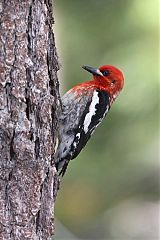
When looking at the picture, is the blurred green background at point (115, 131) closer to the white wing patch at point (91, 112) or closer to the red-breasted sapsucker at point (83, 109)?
the red-breasted sapsucker at point (83, 109)

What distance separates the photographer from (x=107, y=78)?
5555 mm

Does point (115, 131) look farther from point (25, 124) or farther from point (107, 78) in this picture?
point (25, 124)

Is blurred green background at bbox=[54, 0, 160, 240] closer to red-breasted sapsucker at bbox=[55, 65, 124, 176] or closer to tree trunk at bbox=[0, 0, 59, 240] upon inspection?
red-breasted sapsucker at bbox=[55, 65, 124, 176]

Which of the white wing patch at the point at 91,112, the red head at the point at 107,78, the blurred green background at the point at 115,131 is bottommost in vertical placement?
the blurred green background at the point at 115,131

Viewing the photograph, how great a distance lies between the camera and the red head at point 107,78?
18.2 ft

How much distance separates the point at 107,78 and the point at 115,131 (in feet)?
11.2

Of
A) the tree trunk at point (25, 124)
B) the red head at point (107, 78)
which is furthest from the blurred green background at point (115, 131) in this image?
the tree trunk at point (25, 124)

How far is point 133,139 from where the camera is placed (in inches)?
345

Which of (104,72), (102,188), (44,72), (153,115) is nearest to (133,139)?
(153,115)

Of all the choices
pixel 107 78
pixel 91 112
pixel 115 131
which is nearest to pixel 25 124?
pixel 91 112

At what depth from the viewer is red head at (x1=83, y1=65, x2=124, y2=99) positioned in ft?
18.2

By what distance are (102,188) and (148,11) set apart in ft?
9.75

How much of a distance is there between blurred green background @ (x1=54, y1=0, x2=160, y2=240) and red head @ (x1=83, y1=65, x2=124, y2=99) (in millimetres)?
2253

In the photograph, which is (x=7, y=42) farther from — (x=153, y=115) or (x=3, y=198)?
(x=153, y=115)
